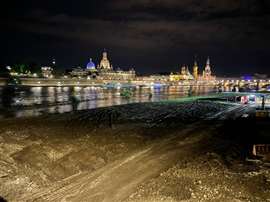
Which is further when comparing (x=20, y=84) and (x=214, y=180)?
(x=20, y=84)

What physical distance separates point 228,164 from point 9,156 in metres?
11.8

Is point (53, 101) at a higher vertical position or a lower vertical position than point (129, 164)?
lower

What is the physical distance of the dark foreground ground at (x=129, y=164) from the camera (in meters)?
10.6

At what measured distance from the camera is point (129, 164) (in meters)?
13.7

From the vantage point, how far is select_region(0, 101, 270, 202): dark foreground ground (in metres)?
10.6

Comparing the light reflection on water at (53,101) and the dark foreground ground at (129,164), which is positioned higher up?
the dark foreground ground at (129,164)

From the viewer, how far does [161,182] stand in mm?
11469

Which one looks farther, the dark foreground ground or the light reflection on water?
the light reflection on water

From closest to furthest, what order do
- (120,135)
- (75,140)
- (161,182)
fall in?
(161,182) < (75,140) < (120,135)

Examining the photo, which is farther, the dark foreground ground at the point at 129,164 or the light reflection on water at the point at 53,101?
the light reflection on water at the point at 53,101

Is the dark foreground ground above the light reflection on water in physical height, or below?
above

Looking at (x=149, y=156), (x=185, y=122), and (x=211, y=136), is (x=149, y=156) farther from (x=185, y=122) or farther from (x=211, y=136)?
(x=185, y=122)

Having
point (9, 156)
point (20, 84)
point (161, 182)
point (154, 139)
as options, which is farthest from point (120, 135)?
point (20, 84)

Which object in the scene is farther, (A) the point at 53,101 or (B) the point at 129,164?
(A) the point at 53,101
